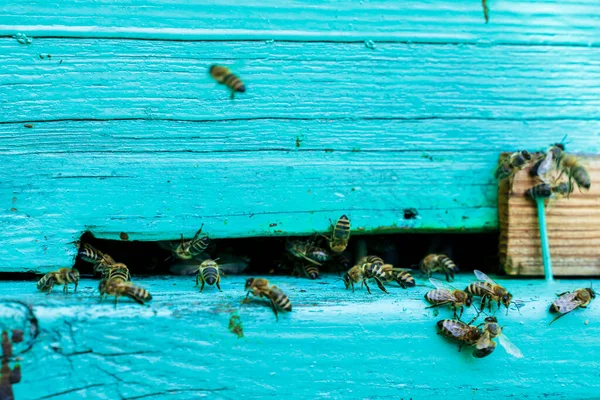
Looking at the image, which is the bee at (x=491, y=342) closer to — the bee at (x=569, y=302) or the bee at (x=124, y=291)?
the bee at (x=569, y=302)

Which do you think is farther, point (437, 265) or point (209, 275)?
point (437, 265)

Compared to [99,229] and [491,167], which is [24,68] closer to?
[99,229]

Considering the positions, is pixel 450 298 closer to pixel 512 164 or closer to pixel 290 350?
pixel 290 350

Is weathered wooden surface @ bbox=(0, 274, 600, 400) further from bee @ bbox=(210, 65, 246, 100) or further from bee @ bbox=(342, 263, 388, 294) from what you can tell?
bee @ bbox=(210, 65, 246, 100)

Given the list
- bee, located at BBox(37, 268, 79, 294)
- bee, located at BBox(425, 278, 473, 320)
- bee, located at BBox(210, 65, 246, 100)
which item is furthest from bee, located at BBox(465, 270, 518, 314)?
bee, located at BBox(37, 268, 79, 294)

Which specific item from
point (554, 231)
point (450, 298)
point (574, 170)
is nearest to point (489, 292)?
point (450, 298)

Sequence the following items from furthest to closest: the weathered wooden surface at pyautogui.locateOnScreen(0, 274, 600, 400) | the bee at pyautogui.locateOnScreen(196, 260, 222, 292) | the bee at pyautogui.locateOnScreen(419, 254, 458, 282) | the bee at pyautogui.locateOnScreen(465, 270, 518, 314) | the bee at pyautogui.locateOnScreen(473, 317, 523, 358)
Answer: the bee at pyautogui.locateOnScreen(419, 254, 458, 282)
the bee at pyautogui.locateOnScreen(196, 260, 222, 292)
the bee at pyautogui.locateOnScreen(465, 270, 518, 314)
the bee at pyautogui.locateOnScreen(473, 317, 523, 358)
the weathered wooden surface at pyautogui.locateOnScreen(0, 274, 600, 400)

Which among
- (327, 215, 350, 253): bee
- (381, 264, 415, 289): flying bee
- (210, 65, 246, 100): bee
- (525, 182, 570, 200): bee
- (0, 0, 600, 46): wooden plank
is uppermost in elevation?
(0, 0, 600, 46): wooden plank
